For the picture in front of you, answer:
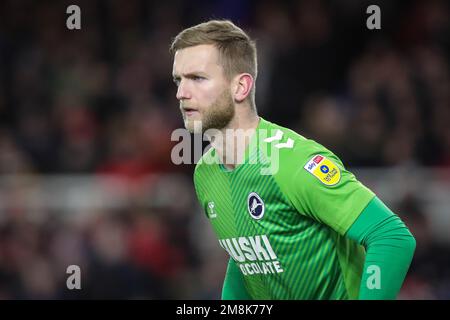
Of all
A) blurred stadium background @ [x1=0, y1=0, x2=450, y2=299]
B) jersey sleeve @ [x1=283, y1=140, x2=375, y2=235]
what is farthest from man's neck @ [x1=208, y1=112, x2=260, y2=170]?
blurred stadium background @ [x1=0, y1=0, x2=450, y2=299]

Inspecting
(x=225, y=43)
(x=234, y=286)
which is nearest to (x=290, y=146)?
(x=225, y=43)

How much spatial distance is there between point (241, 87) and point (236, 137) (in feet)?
0.75

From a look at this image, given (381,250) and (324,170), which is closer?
(381,250)

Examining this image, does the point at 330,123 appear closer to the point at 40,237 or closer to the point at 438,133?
the point at 438,133

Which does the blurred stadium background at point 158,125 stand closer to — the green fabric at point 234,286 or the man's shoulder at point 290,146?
the green fabric at point 234,286

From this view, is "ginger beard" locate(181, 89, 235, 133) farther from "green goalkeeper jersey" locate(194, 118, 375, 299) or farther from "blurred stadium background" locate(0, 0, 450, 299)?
"blurred stadium background" locate(0, 0, 450, 299)

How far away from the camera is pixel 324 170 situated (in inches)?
142

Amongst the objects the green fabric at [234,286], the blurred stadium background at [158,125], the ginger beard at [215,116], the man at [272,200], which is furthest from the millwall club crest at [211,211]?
the blurred stadium background at [158,125]

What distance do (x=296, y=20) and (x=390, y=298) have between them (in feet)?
23.2

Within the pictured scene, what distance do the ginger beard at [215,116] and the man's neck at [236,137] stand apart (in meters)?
0.05

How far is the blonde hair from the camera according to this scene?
3.96 metres

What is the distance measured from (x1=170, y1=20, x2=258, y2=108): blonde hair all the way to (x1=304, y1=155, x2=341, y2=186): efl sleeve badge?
546 millimetres

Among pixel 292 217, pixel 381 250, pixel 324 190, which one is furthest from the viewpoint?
pixel 292 217

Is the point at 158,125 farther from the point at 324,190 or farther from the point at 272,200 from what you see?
the point at 324,190
